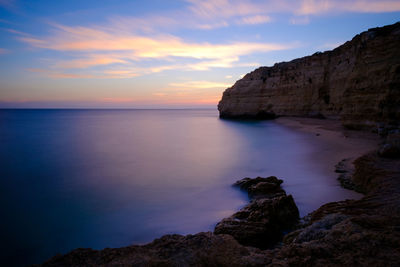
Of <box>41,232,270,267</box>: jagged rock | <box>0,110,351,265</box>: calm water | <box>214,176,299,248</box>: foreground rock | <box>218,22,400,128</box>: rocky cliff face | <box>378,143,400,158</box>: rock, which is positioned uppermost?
<box>218,22,400,128</box>: rocky cliff face

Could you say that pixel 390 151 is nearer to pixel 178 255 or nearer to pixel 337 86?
pixel 178 255

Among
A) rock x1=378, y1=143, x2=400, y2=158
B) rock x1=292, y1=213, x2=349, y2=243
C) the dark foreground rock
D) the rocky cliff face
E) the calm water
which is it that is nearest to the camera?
the dark foreground rock

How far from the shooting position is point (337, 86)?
21094 millimetres

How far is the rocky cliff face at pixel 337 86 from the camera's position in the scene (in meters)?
11.3

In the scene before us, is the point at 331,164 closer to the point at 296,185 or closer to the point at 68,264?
the point at 296,185

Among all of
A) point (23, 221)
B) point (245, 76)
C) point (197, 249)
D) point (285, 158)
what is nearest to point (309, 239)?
point (197, 249)

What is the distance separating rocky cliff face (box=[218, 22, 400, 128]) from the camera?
1127 cm

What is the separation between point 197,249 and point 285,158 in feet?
27.0

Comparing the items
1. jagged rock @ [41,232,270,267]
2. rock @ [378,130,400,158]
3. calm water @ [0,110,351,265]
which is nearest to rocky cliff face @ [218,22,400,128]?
calm water @ [0,110,351,265]

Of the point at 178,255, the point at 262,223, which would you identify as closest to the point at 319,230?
the point at 262,223

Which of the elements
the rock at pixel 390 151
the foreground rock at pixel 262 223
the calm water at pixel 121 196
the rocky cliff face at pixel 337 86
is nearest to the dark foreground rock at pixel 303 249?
the foreground rock at pixel 262 223

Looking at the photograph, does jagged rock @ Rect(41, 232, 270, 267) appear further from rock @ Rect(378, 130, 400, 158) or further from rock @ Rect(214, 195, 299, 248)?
rock @ Rect(378, 130, 400, 158)

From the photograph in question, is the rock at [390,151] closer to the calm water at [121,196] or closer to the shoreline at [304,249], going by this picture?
the calm water at [121,196]

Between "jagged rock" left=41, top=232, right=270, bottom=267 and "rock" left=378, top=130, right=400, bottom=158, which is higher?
"rock" left=378, top=130, right=400, bottom=158
